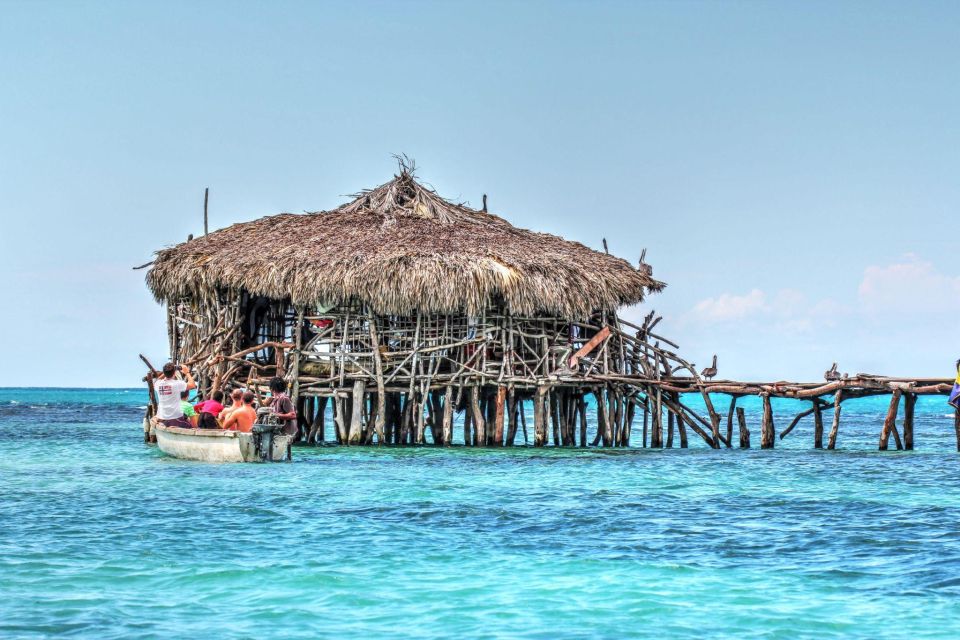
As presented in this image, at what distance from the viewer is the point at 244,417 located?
21.0 meters

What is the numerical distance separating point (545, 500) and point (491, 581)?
217 inches

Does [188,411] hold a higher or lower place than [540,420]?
higher

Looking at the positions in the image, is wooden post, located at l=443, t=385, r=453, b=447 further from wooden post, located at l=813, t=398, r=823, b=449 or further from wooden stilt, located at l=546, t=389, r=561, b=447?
wooden post, located at l=813, t=398, r=823, b=449

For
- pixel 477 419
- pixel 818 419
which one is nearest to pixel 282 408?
pixel 477 419

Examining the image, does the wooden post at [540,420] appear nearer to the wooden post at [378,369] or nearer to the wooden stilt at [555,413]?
the wooden stilt at [555,413]

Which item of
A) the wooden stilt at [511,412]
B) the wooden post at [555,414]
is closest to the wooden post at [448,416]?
the wooden stilt at [511,412]

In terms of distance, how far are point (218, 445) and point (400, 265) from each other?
20.1 feet

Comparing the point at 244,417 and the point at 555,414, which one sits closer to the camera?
the point at 244,417

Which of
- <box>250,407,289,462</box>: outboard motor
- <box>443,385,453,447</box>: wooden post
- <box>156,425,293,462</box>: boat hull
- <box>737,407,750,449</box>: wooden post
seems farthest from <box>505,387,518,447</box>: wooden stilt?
<box>156,425,293,462</box>: boat hull

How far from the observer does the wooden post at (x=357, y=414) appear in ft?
84.4

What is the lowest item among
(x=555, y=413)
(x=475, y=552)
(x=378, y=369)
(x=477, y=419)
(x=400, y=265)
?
(x=475, y=552)

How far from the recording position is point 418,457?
23281 mm

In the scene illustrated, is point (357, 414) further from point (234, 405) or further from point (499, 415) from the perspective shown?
point (234, 405)

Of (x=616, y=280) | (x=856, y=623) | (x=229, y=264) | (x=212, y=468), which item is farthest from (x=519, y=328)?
(x=856, y=623)
